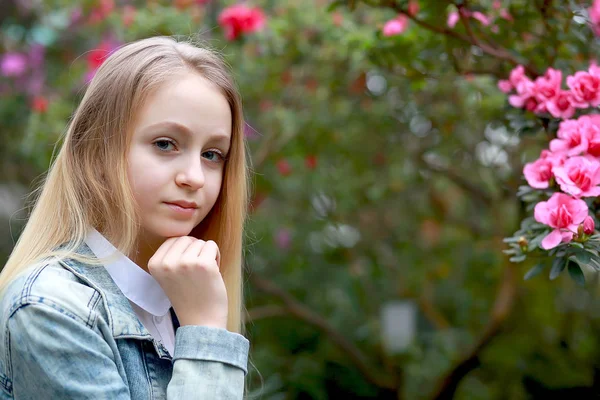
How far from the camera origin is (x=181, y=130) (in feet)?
4.66

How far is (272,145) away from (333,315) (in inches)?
68.9

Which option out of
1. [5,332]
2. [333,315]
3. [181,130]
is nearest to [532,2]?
[181,130]

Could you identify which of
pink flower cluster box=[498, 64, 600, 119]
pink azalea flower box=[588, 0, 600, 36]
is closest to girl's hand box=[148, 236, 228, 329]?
pink flower cluster box=[498, 64, 600, 119]

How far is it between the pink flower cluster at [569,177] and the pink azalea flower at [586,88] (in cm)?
7

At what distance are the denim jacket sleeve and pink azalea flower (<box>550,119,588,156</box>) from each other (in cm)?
103

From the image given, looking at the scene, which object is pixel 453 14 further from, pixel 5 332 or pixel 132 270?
pixel 5 332

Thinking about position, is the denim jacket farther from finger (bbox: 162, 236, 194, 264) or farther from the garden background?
the garden background

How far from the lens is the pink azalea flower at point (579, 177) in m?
1.65

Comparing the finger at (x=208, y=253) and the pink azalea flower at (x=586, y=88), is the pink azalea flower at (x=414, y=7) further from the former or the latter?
the finger at (x=208, y=253)

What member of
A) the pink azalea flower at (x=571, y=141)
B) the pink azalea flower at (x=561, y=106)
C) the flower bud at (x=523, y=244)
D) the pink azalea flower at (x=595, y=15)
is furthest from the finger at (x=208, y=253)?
the pink azalea flower at (x=595, y=15)

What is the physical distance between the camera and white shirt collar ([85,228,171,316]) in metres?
1.41

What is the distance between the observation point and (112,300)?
4.42 ft

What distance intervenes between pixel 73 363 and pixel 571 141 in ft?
4.19

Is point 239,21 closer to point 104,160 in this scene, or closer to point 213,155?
point 213,155
